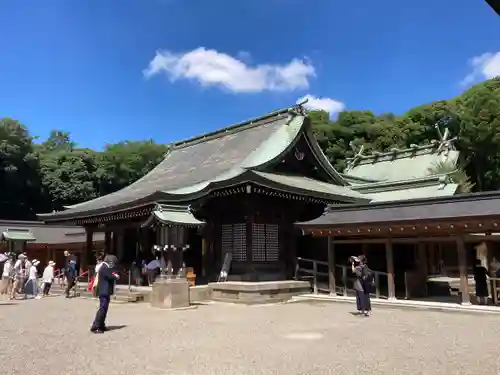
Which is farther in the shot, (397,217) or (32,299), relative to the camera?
(32,299)

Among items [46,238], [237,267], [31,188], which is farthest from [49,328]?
[31,188]

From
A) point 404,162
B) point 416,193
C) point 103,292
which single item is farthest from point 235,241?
point 404,162

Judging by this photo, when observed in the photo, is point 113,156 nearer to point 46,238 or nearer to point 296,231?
point 46,238

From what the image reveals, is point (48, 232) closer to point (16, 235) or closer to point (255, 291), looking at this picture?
point (16, 235)

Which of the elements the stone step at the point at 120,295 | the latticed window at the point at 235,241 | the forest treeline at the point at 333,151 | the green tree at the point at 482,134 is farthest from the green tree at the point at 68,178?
the green tree at the point at 482,134

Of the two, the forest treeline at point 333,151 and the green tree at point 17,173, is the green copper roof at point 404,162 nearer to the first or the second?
the forest treeline at point 333,151

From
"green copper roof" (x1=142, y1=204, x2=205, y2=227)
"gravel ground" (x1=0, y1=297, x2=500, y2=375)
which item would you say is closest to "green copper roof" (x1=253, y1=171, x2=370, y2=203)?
"green copper roof" (x1=142, y1=204, x2=205, y2=227)

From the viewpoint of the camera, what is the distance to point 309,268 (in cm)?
1973

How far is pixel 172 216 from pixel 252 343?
24.9 ft

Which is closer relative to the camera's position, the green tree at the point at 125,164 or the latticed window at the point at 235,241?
the latticed window at the point at 235,241

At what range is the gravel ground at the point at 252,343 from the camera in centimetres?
664

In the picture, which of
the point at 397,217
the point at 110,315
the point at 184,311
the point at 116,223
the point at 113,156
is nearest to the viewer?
the point at 110,315

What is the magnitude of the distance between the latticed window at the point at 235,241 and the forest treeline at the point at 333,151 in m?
25.2

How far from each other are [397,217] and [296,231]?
5.35 m
